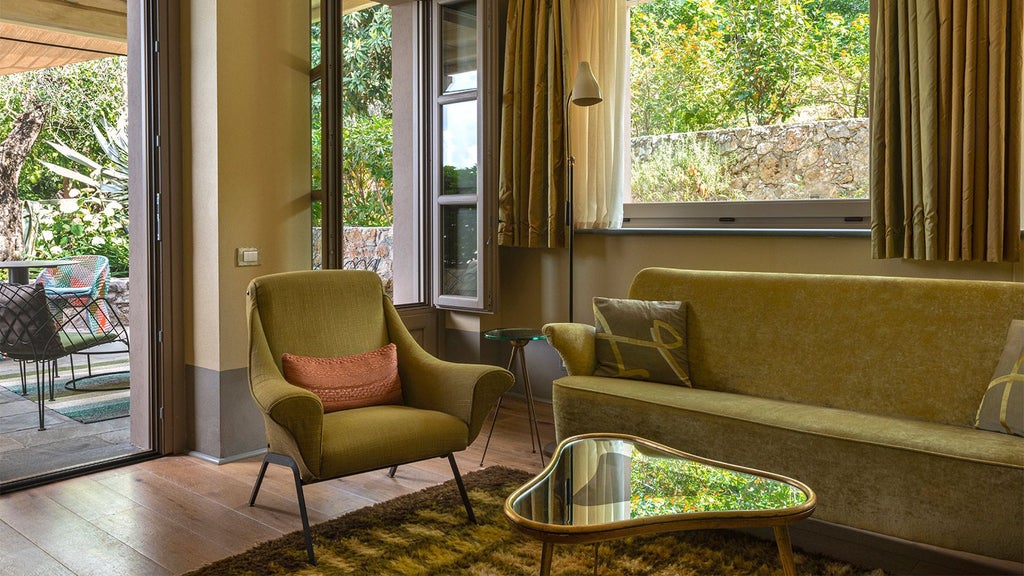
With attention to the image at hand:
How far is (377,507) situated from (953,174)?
252 centimetres

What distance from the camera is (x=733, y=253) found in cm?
392

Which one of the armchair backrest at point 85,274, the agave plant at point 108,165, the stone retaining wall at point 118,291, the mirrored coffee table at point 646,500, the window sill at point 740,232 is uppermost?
the agave plant at point 108,165

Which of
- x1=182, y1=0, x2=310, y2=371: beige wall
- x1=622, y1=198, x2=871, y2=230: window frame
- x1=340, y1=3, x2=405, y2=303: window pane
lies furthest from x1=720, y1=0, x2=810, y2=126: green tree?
x1=182, y1=0, x2=310, y2=371: beige wall

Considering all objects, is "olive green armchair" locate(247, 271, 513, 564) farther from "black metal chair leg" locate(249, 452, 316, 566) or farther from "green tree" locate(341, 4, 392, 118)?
"green tree" locate(341, 4, 392, 118)

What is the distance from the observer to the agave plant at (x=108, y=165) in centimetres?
542

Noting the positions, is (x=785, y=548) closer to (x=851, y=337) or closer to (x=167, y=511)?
(x=851, y=337)

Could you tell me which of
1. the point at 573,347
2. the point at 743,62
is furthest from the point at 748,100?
the point at 573,347

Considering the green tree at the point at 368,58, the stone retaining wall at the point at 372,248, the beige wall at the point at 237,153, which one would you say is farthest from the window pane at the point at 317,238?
the green tree at the point at 368,58

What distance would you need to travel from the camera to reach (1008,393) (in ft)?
8.16

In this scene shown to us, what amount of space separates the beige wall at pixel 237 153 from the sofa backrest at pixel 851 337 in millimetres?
1781

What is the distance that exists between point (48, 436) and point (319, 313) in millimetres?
1848

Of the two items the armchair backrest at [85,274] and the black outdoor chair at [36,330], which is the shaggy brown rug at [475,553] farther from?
the armchair backrest at [85,274]

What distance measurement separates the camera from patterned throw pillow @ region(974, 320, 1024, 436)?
8.02 ft

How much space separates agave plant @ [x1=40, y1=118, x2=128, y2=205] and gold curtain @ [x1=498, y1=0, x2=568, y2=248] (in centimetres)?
270
